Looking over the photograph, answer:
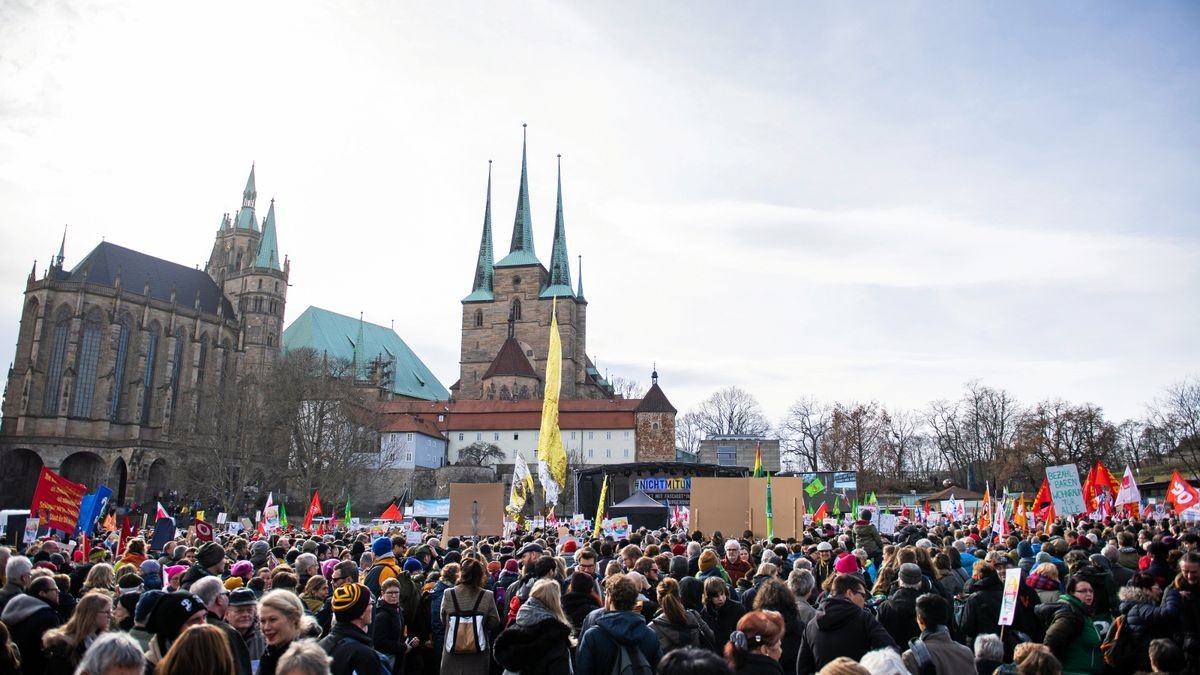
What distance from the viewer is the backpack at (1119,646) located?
5832 millimetres

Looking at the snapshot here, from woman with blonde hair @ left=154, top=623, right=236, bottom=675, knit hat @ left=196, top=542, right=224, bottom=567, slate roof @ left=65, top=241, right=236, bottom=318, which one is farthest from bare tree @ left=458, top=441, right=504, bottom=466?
woman with blonde hair @ left=154, top=623, right=236, bottom=675

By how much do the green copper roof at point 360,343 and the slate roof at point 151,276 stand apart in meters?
11.9

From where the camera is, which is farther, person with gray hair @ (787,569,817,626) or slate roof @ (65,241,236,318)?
slate roof @ (65,241,236,318)

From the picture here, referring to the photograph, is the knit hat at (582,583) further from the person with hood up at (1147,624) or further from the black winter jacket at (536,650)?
the person with hood up at (1147,624)

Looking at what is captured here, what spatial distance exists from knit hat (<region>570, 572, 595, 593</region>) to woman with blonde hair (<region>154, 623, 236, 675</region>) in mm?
3155

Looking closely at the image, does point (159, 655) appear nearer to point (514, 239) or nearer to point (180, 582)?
point (180, 582)

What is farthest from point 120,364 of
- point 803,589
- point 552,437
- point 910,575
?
point 910,575

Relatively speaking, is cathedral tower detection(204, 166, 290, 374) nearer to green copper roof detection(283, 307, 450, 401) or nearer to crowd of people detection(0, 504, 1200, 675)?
green copper roof detection(283, 307, 450, 401)

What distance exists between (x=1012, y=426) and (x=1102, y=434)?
8923 millimetres

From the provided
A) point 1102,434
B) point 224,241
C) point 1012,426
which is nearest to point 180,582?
point 1102,434

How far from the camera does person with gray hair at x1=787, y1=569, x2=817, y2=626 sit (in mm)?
6703

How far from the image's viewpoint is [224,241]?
93.8 metres

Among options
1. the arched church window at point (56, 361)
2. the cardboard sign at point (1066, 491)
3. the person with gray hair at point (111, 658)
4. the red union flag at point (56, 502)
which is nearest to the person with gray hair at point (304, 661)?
the person with gray hair at point (111, 658)

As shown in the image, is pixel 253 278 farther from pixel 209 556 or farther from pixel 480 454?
pixel 209 556
